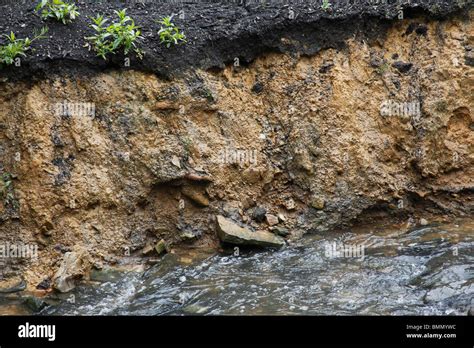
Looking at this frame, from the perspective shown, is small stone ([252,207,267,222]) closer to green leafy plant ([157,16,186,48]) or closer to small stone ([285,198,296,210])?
small stone ([285,198,296,210])

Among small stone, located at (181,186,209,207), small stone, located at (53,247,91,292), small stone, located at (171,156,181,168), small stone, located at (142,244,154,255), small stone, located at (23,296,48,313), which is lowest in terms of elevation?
small stone, located at (23,296,48,313)

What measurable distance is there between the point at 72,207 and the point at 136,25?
2.84m

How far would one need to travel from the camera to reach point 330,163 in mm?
7402

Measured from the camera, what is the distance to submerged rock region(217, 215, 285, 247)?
6.69m

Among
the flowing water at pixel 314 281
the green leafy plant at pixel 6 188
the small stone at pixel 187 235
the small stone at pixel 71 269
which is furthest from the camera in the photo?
the small stone at pixel 187 235

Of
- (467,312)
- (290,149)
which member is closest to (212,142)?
(290,149)

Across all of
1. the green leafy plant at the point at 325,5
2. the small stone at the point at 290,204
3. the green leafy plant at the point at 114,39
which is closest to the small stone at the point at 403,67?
the green leafy plant at the point at 325,5

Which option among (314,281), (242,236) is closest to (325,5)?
(242,236)

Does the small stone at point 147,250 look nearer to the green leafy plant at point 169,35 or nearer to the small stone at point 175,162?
the small stone at point 175,162

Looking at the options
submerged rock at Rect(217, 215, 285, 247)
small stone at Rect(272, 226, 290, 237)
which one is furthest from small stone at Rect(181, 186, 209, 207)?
small stone at Rect(272, 226, 290, 237)

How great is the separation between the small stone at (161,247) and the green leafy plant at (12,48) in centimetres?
301

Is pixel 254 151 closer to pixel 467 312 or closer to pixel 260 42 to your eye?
pixel 260 42

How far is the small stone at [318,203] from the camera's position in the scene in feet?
23.9

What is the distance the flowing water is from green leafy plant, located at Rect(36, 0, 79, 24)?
364 centimetres
